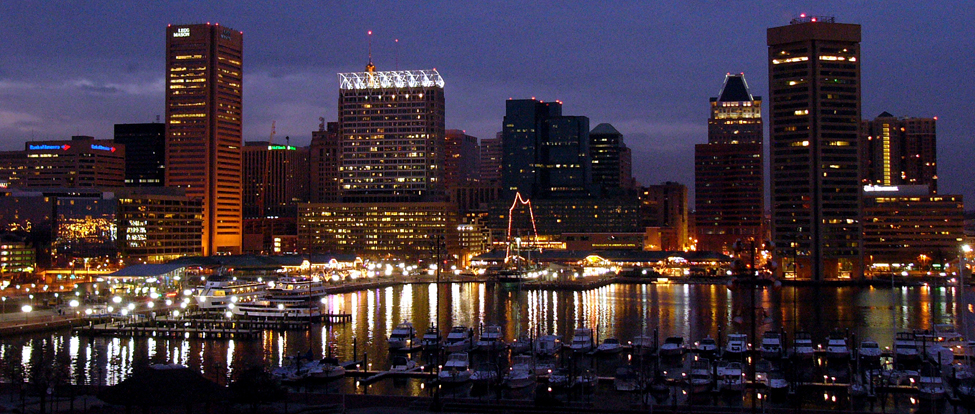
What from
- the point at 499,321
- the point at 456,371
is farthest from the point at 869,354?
the point at 499,321

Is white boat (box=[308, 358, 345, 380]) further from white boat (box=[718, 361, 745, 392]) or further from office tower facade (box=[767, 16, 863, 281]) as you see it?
office tower facade (box=[767, 16, 863, 281])

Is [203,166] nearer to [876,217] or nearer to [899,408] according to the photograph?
[876,217]

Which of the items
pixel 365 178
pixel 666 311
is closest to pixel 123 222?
pixel 365 178

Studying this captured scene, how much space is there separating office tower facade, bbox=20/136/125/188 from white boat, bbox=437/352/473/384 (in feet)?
557

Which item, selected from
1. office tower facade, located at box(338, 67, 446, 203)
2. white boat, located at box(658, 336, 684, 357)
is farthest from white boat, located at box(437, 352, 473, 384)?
office tower facade, located at box(338, 67, 446, 203)

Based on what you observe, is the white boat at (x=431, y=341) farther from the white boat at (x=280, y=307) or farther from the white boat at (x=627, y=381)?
the white boat at (x=280, y=307)

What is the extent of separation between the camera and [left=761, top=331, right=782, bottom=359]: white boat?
167 ft

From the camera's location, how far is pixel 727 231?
19200 centimetres

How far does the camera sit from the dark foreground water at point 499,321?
5144cm

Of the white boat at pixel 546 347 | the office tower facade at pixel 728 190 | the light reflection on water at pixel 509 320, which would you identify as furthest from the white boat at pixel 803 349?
the office tower facade at pixel 728 190

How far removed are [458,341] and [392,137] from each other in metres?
126

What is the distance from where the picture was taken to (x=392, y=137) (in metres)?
179

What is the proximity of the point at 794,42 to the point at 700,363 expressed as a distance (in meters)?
94.1

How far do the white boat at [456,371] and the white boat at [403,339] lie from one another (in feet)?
31.4
